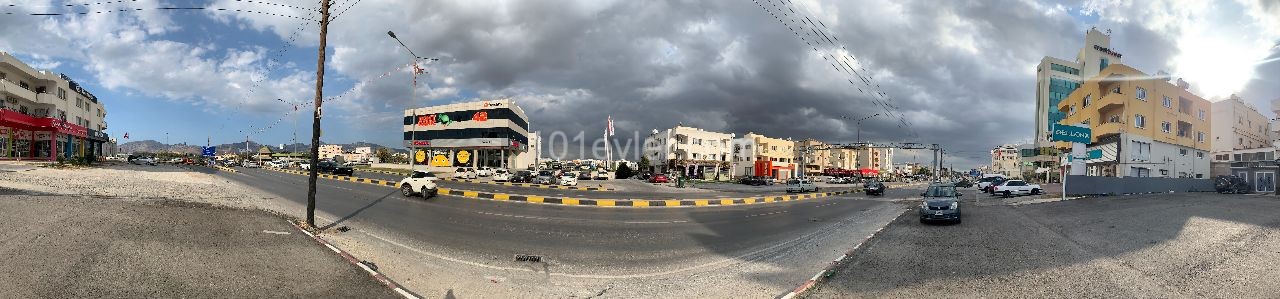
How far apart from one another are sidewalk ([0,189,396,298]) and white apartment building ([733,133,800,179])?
95386 mm

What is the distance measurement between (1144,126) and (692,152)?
209 feet

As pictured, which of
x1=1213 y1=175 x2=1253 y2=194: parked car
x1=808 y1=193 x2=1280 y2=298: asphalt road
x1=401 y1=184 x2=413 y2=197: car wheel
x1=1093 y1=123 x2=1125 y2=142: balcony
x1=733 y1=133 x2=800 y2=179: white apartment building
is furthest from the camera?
x1=733 y1=133 x2=800 y2=179: white apartment building

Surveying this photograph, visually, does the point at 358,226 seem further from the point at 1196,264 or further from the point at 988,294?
the point at 1196,264

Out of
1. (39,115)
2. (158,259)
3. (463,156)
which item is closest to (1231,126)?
(158,259)

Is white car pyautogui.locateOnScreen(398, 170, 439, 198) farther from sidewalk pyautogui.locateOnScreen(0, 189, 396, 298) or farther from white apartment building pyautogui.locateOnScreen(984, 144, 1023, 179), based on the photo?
white apartment building pyautogui.locateOnScreen(984, 144, 1023, 179)

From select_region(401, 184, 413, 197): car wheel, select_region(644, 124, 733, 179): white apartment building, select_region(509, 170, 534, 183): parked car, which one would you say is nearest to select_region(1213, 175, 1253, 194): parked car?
select_region(401, 184, 413, 197): car wheel

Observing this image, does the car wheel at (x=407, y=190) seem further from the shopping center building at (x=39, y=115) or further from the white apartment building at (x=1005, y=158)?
the white apartment building at (x=1005, y=158)

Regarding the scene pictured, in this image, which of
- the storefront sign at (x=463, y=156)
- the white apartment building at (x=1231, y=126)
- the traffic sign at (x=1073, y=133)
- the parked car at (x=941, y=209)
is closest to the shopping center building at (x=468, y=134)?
the storefront sign at (x=463, y=156)

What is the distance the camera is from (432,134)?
85625 millimetres

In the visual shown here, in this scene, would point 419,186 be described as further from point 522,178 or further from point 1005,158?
point 1005,158

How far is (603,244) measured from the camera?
1350cm

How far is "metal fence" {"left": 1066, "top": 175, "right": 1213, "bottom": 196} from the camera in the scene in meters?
32.1

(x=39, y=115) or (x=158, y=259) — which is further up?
(x=39, y=115)

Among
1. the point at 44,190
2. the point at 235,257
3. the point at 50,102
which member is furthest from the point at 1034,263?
the point at 50,102
